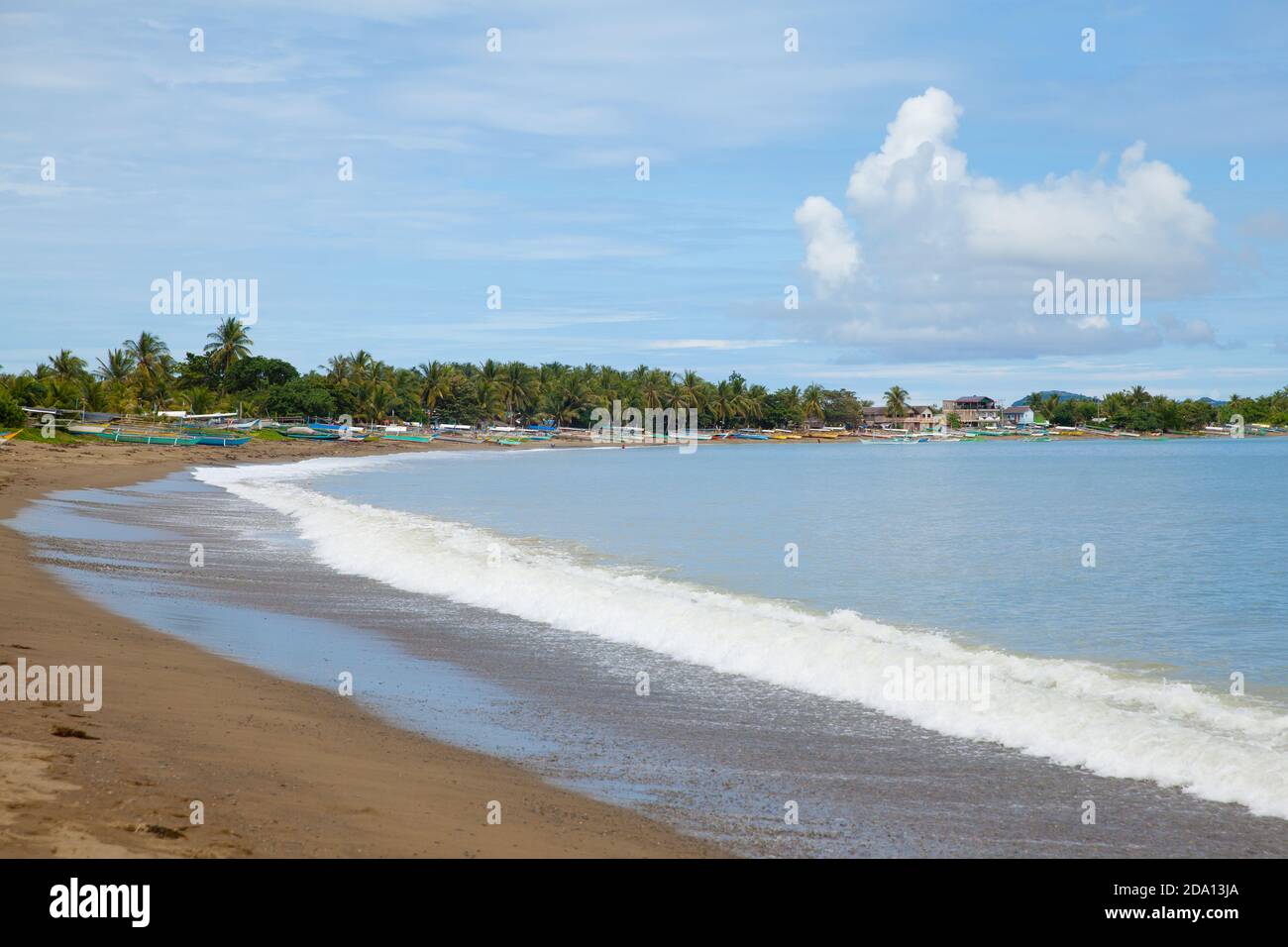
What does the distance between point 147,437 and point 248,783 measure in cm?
8375

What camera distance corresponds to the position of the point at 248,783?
305 inches

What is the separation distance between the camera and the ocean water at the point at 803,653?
331 inches

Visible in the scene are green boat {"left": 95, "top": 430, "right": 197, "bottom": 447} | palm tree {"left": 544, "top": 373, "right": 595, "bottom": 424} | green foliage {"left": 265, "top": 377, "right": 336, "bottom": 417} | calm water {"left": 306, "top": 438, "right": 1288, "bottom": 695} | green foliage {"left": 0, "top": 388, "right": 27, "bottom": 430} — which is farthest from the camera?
palm tree {"left": 544, "top": 373, "right": 595, "bottom": 424}

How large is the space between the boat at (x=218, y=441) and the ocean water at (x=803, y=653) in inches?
2228

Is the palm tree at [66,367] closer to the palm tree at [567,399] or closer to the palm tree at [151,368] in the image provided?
the palm tree at [151,368]

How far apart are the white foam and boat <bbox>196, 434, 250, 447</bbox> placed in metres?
71.5

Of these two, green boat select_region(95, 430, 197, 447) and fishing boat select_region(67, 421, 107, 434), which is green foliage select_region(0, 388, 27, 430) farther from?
green boat select_region(95, 430, 197, 447)

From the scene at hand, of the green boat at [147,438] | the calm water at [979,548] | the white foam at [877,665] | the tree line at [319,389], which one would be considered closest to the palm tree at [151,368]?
the tree line at [319,389]

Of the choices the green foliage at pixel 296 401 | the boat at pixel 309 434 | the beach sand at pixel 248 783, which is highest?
the green foliage at pixel 296 401

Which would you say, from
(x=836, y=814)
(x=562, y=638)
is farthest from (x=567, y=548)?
(x=836, y=814)

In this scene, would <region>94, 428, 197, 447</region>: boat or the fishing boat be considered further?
Result: <region>94, 428, 197, 447</region>: boat

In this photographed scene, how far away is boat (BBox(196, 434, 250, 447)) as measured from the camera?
90125 millimetres

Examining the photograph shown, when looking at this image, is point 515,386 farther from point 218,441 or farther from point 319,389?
point 218,441

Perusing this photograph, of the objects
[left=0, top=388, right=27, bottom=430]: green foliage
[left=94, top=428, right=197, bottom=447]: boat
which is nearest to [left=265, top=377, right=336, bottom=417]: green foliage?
[left=94, top=428, right=197, bottom=447]: boat
